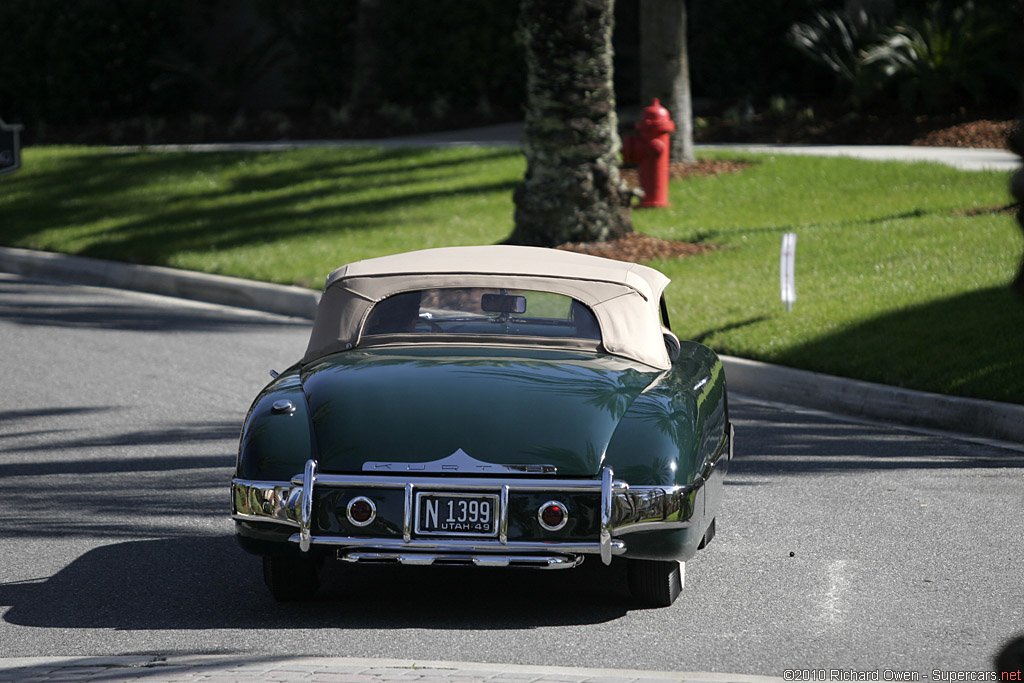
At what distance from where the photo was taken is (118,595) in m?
5.38

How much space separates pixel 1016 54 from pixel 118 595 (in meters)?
4.45

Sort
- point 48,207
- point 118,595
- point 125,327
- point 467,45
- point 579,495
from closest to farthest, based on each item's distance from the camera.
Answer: point 579,495
point 118,595
point 125,327
point 48,207
point 467,45

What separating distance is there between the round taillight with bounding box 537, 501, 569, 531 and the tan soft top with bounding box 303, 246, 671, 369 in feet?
3.52

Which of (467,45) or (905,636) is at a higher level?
(467,45)

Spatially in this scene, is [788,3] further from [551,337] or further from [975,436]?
[551,337]

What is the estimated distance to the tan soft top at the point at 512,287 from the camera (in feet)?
18.7

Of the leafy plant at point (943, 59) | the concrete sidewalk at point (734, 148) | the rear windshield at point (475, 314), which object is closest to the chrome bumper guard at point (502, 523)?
the rear windshield at point (475, 314)

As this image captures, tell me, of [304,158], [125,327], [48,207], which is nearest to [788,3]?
[304,158]

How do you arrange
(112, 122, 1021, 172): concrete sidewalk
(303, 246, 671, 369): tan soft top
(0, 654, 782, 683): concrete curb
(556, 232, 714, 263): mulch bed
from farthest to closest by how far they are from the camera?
(112, 122, 1021, 172): concrete sidewalk < (556, 232, 714, 263): mulch bed < (303, 246, 671, 369): tan soft top < (0, 654, 782, 683): concrete curb

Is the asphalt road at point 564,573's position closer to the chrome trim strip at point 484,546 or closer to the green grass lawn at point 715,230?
the chrome trim strip at point 484,546

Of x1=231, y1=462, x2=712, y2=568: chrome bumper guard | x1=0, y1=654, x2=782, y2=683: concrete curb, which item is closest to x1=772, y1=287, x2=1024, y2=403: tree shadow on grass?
x1=231, y1=462, x2=712, y2=568: chrome bumper guard

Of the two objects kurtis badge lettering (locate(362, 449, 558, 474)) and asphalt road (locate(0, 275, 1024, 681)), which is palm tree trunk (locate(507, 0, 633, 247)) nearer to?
asphalt road (locate(0, 275, 1024, 681))

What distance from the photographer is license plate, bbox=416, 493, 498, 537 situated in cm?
473

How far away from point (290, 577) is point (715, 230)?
410 inches
